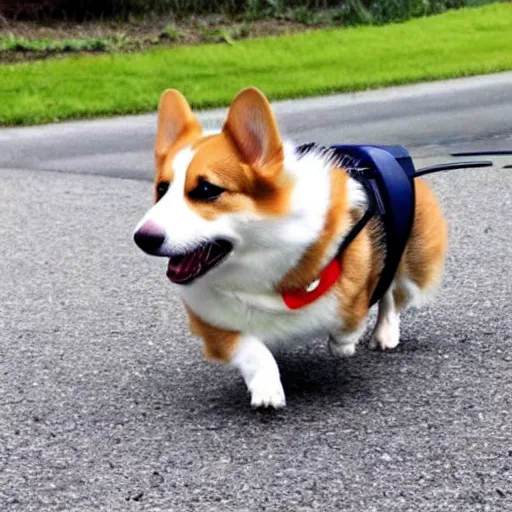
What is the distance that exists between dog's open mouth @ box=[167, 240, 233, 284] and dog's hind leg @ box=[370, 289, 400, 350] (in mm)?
1089

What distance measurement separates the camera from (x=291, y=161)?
3834mm

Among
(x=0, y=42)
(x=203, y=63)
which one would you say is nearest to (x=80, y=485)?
(x=203, y=63)

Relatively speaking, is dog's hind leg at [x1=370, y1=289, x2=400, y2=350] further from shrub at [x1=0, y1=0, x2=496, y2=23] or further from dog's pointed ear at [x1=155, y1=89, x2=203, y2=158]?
shrub at [x1=0, y1=0, x2=496, y2=23]

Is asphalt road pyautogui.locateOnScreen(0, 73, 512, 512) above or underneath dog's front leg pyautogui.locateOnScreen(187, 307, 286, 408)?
underneath

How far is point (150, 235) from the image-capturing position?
3521mm

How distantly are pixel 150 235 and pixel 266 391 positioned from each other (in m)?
0.64

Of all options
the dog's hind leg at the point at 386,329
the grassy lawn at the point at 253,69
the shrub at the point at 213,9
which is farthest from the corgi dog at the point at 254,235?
the shrub at the point at 213,9

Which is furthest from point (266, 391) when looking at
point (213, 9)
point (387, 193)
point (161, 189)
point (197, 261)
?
point (213, 9)

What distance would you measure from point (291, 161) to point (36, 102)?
8.55m

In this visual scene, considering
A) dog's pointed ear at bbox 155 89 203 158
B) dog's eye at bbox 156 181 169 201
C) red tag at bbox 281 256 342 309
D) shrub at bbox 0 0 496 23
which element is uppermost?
dog's pointed ear at bbox 155 89 203 158

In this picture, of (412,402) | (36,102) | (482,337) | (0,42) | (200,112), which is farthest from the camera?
(0,42)

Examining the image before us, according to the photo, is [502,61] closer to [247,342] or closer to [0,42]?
[0,42]

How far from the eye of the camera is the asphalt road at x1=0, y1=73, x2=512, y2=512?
3.46 meters

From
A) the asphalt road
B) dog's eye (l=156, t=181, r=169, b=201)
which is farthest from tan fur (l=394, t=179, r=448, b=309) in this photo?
dog's eye (l=156, t=181, r=169, b=201)
